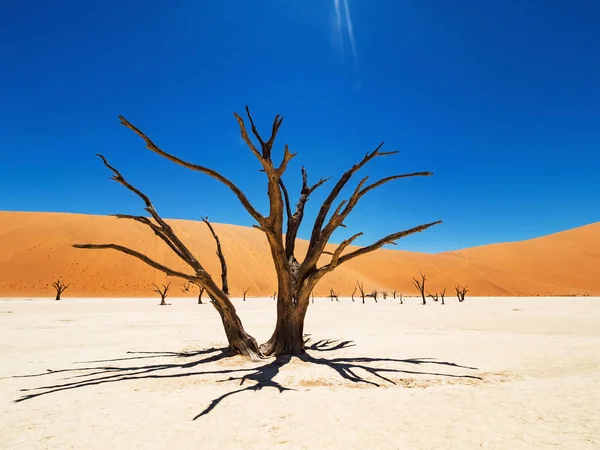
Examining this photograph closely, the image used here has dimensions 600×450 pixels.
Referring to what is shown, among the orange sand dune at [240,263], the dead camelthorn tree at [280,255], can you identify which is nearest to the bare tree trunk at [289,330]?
the dead camelthorn tree at [280,255]

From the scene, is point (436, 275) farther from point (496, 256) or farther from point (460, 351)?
point (460, 351)

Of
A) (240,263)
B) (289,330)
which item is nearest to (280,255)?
(289,330)

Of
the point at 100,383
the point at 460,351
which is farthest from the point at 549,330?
the point at 100,383

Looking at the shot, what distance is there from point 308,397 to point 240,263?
50.2 metres

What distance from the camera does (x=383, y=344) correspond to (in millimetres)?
9234

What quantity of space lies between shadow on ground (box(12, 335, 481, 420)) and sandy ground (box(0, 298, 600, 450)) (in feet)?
0.09

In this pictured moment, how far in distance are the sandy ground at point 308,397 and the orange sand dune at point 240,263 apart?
127 feet

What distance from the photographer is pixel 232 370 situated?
635 cm

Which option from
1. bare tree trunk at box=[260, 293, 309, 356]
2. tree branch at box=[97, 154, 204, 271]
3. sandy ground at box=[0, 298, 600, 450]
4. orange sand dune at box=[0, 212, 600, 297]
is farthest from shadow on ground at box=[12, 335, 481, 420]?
orange sand dune at box=[0, 212, 600, 297]

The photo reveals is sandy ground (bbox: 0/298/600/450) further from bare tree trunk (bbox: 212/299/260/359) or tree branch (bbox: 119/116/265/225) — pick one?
tree branch (bbox: 119/116/265/225)

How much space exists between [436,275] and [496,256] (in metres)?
14.1

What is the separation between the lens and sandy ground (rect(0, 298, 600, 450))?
3377 mm

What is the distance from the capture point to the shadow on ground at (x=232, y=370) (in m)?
5.33

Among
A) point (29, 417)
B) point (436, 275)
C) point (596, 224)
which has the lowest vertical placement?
point (29, 417)
